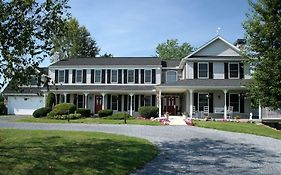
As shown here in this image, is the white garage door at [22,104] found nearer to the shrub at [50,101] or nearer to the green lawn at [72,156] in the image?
the shrub at [50,101]

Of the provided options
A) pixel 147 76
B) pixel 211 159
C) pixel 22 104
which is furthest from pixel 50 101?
pixel 211 159

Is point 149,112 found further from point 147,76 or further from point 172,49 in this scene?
point 172,49

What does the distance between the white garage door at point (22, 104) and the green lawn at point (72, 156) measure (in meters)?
28.8

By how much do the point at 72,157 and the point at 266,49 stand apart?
15974 mm

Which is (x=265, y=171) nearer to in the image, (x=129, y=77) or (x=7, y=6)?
(x=7, y=6)

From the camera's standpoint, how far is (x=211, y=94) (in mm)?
32344

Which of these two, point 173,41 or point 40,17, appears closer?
point 40,17

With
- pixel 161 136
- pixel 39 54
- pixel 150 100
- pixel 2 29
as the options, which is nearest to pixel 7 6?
pixel 2 29

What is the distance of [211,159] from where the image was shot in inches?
463

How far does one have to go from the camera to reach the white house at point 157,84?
3195 centimetres

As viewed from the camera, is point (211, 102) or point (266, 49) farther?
point (211, 102)

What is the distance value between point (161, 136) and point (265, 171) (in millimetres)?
8238

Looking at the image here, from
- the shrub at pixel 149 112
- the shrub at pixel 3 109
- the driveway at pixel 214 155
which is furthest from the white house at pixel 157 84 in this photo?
the driveway at pixel 214 155

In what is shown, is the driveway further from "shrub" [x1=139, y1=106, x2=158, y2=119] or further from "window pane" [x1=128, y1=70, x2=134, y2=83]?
"window pane" [x1=128, y1=70, x2=134, y2=83]
